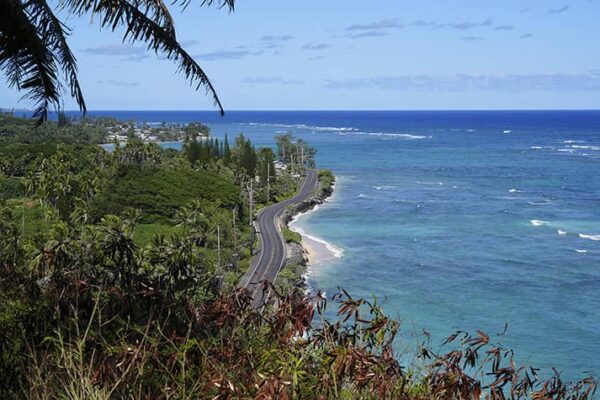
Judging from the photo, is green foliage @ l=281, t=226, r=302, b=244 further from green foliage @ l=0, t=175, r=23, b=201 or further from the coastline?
green foliage @ l=0, t=175, r=23, b=201

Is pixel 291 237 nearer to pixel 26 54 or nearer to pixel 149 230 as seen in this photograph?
pixel 149 230

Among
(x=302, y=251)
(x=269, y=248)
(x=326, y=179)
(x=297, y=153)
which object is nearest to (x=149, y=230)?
(x=269, y=248)

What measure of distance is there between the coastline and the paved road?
2.26 ft

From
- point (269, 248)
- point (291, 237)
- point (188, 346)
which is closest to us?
point (188, 346)

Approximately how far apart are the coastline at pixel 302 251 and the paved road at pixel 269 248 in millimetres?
689

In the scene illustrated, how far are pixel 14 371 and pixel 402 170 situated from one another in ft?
355

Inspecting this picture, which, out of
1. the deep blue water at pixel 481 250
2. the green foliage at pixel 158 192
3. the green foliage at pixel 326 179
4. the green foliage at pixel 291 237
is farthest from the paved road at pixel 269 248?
the green foliage at pixel 158 192

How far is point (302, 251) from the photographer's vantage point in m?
52.1

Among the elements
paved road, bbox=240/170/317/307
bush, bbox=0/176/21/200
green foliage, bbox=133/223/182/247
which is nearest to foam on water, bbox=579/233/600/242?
paved road, bbox=240/170/317/307

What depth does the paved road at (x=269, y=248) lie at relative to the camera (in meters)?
44.8

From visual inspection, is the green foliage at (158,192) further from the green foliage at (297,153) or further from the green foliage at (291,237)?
the green foliage at (297,153)

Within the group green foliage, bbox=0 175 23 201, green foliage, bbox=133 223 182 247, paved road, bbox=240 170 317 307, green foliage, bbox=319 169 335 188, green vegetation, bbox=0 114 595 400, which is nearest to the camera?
green vegetation, bbox=0 114 595 400

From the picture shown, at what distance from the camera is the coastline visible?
43.7 meters

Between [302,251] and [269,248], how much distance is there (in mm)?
3742
